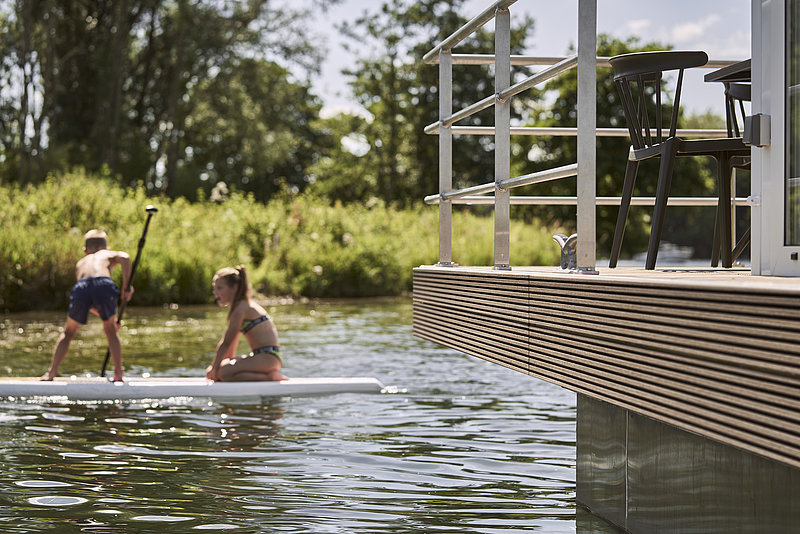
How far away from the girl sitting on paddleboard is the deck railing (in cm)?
426

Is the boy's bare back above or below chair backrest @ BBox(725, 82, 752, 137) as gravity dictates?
below

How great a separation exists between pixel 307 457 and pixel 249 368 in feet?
12.0

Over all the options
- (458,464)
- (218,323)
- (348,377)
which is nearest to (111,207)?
(218,323)

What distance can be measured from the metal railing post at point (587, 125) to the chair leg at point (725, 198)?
1.98 m

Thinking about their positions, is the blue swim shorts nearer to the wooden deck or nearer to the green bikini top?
the green bikini top

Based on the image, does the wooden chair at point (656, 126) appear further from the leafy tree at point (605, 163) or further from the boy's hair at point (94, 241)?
the leafy tree at point (605, 163)

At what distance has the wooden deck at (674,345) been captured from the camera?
2855mm

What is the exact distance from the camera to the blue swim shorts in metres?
11.4

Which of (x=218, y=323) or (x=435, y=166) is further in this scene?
(x=435, y=166)

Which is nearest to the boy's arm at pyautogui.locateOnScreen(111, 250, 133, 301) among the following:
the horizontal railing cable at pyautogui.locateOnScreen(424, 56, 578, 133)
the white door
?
the horizontal railing cable at pyautogui.locateOnScreen(424, 56, 578, 133)

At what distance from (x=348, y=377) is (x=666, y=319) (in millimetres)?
9335

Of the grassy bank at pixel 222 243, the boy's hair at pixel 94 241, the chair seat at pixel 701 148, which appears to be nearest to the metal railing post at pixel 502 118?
the chair seat at pixel 701 148

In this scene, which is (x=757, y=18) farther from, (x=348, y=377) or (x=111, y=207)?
(x=111, y=207)

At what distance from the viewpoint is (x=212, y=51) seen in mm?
44531
